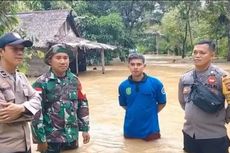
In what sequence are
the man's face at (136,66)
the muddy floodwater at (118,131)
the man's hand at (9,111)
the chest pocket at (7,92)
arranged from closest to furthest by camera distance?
the man's hand at (9,111) < the chest pocket at (7,92) < the man's face at (136,66) < the muddy floodwater at (118,131)

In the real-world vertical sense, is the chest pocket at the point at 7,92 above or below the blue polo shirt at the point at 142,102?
above

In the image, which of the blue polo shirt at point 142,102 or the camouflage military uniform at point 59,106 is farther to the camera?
the blue polo shirt at point 142,102

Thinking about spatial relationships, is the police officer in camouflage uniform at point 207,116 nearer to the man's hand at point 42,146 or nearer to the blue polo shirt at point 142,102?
the blue polo shirt at point 142,102

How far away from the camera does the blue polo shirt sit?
17.9 feet

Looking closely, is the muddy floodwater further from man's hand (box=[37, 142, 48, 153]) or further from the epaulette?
the epaulette

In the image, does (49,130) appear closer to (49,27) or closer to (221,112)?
(221,112)

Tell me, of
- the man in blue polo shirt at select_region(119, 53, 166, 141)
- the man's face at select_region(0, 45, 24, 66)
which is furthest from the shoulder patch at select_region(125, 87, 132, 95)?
the man's face at select_region(0, 45, 24, 66)

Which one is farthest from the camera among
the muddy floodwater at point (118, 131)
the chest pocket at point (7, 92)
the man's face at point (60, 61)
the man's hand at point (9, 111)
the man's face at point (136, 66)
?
the muddy floodwater at point (118, 131)

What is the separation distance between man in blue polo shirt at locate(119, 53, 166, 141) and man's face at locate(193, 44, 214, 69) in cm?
126

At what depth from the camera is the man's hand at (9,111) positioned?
3186 mm

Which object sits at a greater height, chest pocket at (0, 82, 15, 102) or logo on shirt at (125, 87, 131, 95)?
chest pocket at (0, 82, 15, 102)

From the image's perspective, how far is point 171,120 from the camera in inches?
334

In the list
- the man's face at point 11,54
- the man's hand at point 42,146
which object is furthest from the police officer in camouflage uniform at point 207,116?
the man's face at point 11,54

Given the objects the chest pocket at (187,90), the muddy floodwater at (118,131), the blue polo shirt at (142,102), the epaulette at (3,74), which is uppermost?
the epaulette at (3,74)
